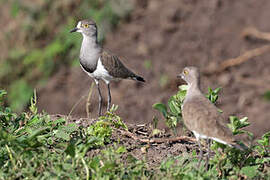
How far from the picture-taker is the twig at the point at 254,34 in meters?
10.4

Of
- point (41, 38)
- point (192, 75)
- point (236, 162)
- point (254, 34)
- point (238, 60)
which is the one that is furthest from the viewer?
point (41, 38)

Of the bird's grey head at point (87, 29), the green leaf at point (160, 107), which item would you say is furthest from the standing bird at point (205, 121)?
the bird's grey head at point (87, 29)

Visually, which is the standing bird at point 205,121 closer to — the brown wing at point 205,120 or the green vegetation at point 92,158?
the brown wing at point 205,120

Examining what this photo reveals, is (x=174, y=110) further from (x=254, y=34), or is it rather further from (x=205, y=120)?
(x=254, y=34)

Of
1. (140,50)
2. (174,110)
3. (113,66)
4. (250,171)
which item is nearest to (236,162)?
(250,171)

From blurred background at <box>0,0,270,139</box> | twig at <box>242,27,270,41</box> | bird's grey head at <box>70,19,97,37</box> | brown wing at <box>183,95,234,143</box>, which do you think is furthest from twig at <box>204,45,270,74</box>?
brown wing at <box>183,95,234,143</box>

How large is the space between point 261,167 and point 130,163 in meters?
1.31

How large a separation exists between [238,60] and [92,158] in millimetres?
5895

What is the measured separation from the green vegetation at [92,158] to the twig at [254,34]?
5115mm

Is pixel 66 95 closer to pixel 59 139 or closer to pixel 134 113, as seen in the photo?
pixel 134 113

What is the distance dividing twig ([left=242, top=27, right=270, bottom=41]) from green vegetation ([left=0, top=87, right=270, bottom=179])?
16.8ft

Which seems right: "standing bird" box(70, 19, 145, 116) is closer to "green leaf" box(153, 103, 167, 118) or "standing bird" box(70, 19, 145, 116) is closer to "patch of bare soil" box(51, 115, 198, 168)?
"patch of bare soil" box(51, 115, 198, 168)

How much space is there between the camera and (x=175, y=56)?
10.5 m

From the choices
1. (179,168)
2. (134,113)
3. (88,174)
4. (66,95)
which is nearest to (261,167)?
(179,168)
